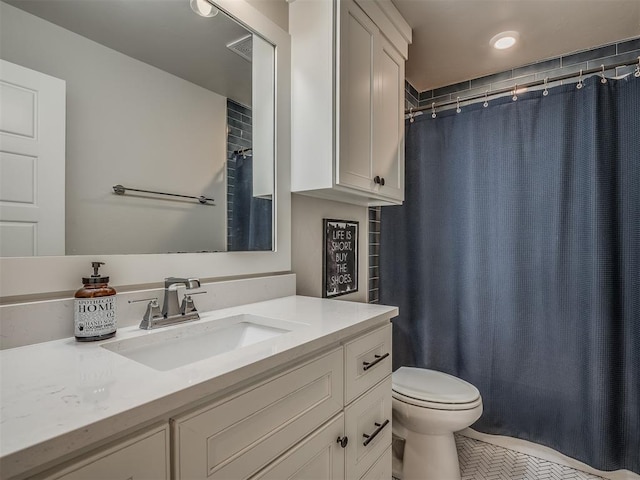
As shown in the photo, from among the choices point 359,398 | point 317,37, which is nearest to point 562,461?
point 359,398

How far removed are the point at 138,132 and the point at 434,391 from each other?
1.63 meters

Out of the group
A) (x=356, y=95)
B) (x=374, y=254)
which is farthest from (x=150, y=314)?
(x=374, y=254)

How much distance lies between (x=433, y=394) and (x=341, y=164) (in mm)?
1144

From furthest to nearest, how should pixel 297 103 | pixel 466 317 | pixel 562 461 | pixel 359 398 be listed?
pixel 466 317 < pixel 562 461 < pixel 297 103 < pixel 359 398

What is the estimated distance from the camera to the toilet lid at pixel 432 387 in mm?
1533

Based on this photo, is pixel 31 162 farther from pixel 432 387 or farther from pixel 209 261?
pixel 432 387

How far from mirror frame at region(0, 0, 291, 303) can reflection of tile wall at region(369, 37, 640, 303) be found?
2.90 ft

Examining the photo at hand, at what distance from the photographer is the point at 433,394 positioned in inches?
61.7

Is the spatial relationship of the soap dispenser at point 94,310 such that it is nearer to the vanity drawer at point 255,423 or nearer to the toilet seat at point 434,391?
the vanity drawer at point 255,423

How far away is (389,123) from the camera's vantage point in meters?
1.66

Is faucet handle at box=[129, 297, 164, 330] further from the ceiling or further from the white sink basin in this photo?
the ceiling

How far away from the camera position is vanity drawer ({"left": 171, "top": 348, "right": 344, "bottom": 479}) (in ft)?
1.81

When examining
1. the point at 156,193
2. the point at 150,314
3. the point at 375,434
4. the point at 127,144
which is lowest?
the point at 375,434

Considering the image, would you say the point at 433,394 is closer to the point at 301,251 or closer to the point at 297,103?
the point at 301,251
